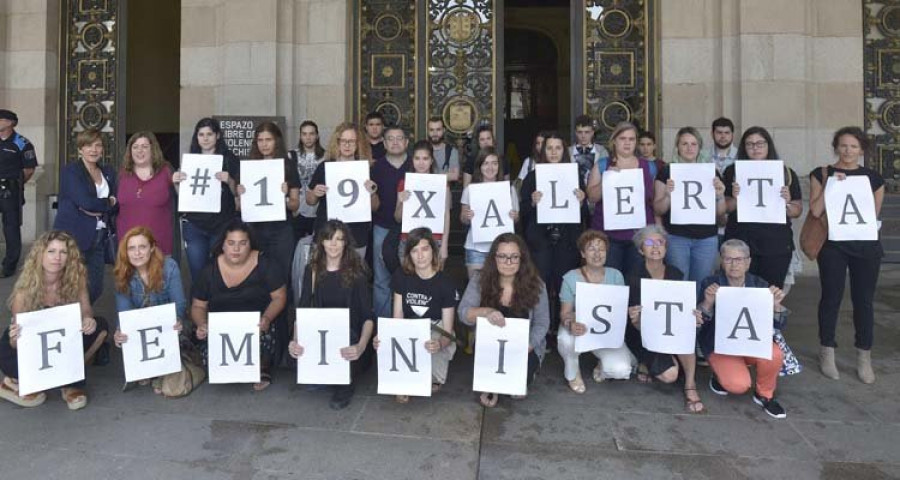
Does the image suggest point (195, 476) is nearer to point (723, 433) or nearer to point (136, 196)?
point (136, 196)

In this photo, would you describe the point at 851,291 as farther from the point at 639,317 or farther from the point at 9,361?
the point at 9,361

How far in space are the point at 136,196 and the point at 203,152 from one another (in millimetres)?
689

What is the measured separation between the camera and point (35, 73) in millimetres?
10453

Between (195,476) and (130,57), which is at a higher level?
(130,57)

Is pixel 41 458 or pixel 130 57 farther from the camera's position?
pixel 130 57

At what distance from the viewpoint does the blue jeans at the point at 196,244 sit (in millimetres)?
5695

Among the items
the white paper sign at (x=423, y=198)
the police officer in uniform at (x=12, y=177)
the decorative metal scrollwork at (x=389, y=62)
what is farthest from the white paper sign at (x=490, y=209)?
the police officer in uniform at (x=12, y=177)

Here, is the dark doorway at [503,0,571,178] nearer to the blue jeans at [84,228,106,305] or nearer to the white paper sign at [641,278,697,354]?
the blue jeans at [84,228,106,305]

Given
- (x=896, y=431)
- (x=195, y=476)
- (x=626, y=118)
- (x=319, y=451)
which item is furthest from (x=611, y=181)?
(x=626, y=118)

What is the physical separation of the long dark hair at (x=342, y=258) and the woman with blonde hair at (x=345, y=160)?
66 centimetres

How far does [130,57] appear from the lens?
1725cm

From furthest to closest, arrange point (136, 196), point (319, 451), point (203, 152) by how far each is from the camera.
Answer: point (203, 152) → point (136, 196) → point (319, 451)

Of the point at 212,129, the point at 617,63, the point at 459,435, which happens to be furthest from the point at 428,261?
the point at 617,63

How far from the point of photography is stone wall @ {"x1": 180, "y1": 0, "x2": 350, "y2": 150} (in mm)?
9352
